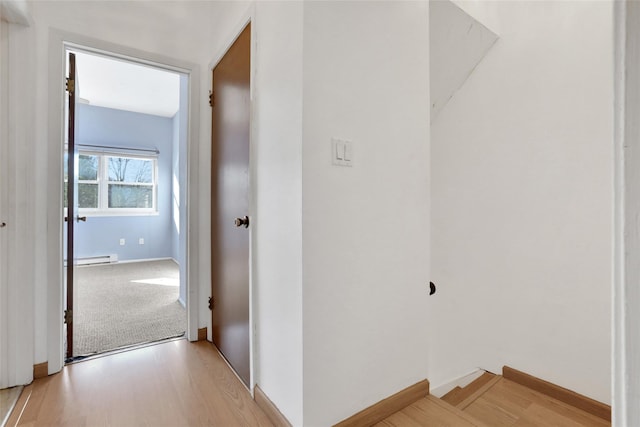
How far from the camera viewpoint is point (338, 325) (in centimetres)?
123

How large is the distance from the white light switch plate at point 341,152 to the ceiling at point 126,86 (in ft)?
8.91

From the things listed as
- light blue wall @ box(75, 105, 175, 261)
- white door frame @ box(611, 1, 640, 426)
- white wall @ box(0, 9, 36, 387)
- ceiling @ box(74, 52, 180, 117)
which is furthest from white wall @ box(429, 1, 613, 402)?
light blue wall @ box(75, 105, 175, 261)

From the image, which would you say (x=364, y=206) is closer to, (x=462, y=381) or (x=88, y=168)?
(x=462, y=381)

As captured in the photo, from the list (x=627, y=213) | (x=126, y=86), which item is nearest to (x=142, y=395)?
(x=627, y=213)

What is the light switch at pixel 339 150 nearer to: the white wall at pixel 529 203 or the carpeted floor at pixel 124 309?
the white wall at pixel 529 203

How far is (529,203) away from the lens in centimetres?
196

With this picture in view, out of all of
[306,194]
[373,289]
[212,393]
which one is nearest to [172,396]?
[212,393]

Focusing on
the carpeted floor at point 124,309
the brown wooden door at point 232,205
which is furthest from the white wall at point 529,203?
the carpeted floor at point 124,309

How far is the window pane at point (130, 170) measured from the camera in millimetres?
5316

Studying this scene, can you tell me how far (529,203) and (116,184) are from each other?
19.4 ft

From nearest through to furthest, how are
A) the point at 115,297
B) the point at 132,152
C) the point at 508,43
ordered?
1. the point at 508,43
2. the point at 115,297
3. the point at 132,152

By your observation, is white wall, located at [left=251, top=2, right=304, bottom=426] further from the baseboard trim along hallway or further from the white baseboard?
the white baseboard

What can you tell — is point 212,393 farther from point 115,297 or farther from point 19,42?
point 115,297

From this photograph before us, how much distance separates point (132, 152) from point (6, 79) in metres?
4.07
